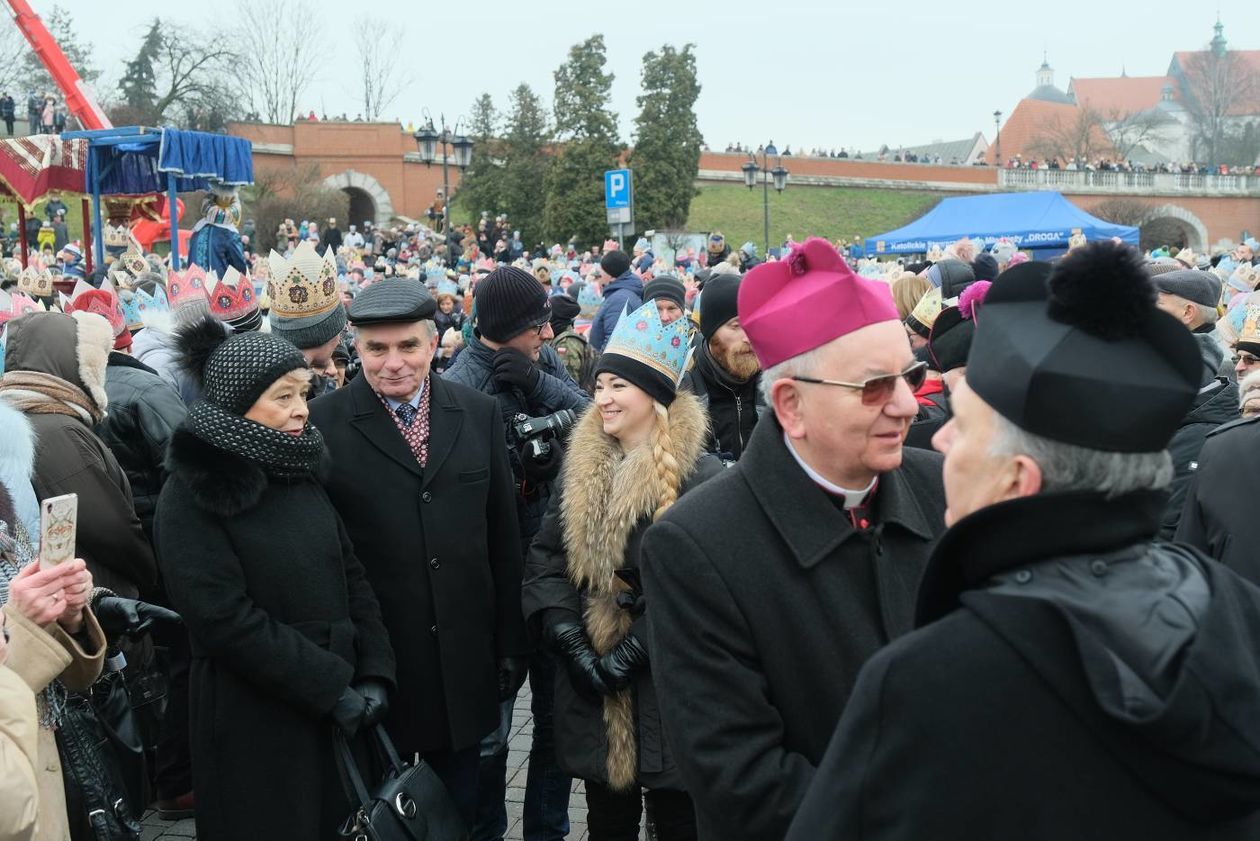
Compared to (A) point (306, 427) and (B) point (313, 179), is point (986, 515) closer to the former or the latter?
(A) point (306, 427)

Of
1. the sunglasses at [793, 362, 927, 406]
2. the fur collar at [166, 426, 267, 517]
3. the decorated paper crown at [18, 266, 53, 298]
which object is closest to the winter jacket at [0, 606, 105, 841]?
the fur collar at [166, 426, 267, 517]

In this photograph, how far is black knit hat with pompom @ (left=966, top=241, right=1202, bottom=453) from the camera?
1.42 m

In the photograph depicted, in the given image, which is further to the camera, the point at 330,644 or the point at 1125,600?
the point at 330,644

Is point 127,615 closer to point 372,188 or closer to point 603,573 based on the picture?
point 603,573

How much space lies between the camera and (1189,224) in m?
63.2

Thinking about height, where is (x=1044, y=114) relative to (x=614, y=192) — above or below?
above

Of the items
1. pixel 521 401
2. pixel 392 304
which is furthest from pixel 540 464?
pixel 392 304

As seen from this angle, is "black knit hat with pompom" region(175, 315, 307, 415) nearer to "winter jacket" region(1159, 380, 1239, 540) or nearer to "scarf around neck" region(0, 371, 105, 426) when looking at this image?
"scarf around neck" region(0, 371, 105, 426)

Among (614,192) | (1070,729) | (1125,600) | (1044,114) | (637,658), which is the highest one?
(1044,114)

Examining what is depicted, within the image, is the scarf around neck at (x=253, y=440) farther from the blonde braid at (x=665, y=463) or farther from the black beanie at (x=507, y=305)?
the black beanie at (x=507, y=305)

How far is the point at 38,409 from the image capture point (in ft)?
13.8

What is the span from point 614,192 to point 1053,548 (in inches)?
631

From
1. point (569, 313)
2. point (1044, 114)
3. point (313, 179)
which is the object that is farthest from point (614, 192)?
point (1044, 114)

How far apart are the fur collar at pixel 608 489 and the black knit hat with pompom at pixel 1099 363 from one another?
2223 millimetres
